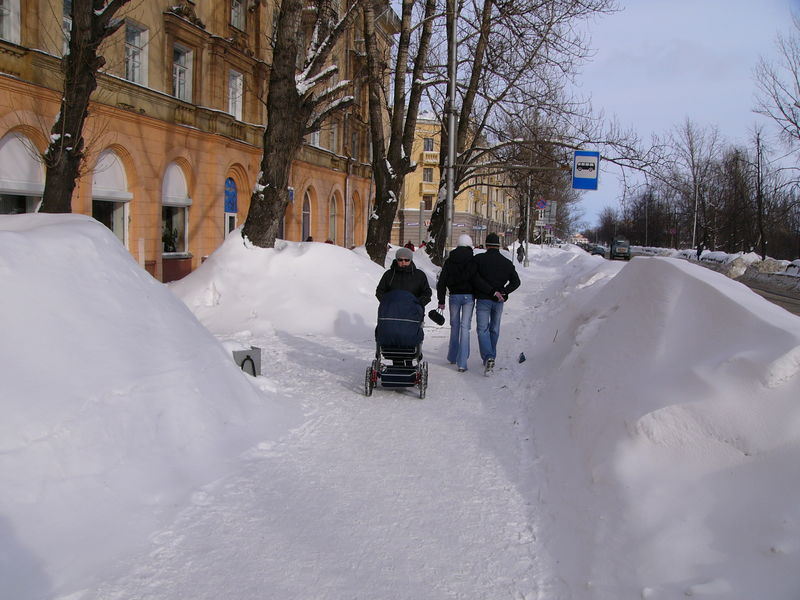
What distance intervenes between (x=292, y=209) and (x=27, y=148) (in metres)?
15.0

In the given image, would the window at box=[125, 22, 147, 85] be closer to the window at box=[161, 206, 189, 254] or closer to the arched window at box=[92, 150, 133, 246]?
the arched window at box=[92, 150, 133, 246]

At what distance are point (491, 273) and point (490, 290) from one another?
0.75 feet

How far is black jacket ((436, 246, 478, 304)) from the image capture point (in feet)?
31.1

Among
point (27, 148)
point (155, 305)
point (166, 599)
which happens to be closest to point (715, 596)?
point (166, 599)

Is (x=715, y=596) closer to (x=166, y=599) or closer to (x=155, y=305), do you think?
(x=166, y=599)

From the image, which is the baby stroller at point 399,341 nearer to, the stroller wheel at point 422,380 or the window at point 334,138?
the stroller wheel at point 422,380

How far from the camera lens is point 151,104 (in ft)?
64.8

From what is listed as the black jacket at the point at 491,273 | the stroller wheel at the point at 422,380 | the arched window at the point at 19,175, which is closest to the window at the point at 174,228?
the arched window at the point at 19,175

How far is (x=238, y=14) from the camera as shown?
2553 cm

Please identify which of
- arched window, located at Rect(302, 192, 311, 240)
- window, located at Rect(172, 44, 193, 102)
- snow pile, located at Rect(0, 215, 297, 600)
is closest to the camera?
snow pile, located at Rect(0, 215, 297, 600)

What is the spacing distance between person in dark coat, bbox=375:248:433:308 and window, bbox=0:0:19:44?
11.7 m

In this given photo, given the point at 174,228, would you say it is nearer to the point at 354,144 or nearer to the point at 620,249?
the point at 354,144

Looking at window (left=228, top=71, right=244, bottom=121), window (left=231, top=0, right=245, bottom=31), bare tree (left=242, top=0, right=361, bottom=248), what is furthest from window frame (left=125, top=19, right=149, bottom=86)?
bare tree (left=242, top=0, right=361, bottom=248)

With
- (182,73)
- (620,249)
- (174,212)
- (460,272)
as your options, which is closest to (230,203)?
(174,212)
